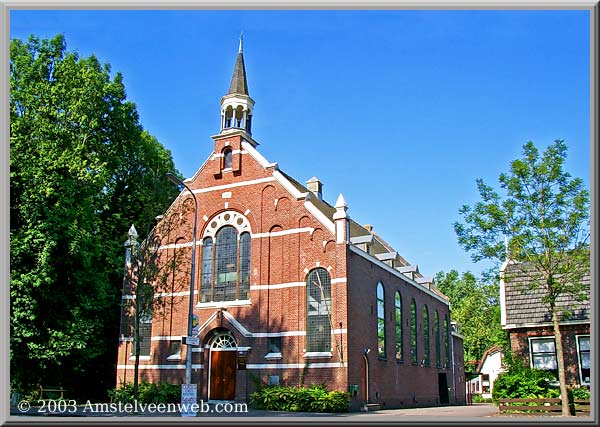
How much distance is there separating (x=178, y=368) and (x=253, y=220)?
9294 millimetres

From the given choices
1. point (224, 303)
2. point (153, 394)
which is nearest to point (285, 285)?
point (224, 303)

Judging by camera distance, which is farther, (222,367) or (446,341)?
(446,341)

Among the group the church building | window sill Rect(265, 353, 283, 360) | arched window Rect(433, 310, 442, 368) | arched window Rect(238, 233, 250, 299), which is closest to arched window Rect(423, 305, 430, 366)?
arched window Rect(433, 310, 442, 368)

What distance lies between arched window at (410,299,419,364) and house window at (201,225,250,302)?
532 inches

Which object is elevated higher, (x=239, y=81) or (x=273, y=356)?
(x=239, y=81)

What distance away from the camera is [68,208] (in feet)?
101

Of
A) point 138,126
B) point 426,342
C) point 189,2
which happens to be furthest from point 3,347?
point 426,342

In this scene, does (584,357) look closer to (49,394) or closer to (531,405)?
(531,405)

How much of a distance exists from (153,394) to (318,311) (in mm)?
9507

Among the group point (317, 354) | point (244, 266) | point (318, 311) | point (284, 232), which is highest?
point (284, 232)

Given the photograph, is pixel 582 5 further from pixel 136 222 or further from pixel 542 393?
pixel 136 222

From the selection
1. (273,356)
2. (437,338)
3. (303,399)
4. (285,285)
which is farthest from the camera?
(437,338)

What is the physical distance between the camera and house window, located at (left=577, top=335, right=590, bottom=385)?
27.9 m

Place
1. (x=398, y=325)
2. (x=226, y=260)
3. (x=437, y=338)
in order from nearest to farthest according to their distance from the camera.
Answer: (x=226, y=260)
(x=398, y=325)
(x=437, y=338)
